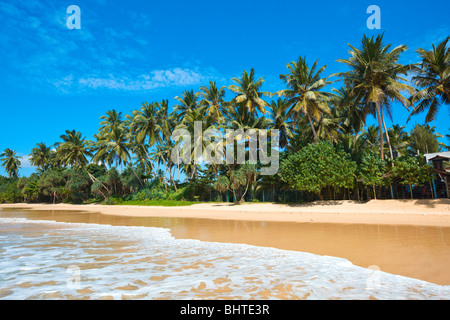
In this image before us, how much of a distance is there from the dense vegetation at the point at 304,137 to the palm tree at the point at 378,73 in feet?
0.23

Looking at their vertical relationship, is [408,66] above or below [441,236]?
above

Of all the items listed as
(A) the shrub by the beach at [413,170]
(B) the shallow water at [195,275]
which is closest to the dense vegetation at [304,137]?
(A) the shrub by the beach at [413,170]

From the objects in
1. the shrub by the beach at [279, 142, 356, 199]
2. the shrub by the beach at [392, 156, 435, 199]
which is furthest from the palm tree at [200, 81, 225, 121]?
the shrub by the beach at [392, 156, 435, 199]

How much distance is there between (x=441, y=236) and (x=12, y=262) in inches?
412

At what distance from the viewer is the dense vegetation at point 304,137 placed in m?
17.2

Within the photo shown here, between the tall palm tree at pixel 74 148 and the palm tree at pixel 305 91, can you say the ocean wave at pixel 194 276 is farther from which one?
the tall palm tree at pixel 74 148

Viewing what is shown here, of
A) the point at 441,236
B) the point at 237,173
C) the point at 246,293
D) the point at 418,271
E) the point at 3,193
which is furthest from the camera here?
the point at 3,193

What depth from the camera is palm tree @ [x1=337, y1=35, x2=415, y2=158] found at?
17.8m

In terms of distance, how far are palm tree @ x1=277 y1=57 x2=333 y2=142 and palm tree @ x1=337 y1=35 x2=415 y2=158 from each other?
7.49ft

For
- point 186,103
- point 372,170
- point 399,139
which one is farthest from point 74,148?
point 399,139

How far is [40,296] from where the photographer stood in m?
3.41

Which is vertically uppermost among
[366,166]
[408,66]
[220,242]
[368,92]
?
[408,66]
